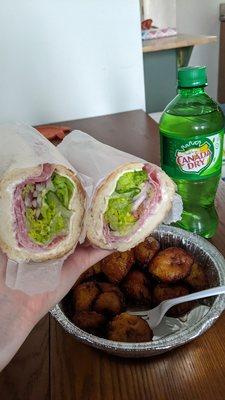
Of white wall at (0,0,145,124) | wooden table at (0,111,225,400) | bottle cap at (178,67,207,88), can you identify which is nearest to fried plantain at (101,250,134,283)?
wooden table at (0,111,225,400)

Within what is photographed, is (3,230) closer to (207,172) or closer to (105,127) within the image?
(207,172)

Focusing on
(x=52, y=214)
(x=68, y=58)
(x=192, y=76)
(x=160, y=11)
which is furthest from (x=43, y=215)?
(x=160, y=11)

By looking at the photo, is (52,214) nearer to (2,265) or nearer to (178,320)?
(2,265)

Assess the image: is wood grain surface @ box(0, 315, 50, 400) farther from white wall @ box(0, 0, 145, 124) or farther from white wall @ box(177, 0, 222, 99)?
white wall @ box(177, 0, 222, 99)

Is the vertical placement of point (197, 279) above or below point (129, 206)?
below

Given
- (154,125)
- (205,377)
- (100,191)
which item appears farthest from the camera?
(154,125)

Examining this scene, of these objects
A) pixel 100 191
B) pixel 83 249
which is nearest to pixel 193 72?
pixel 100 191
